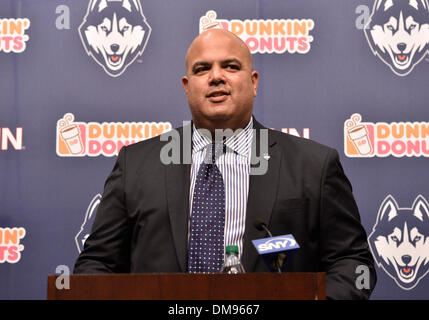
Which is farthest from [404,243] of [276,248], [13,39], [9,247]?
[13,39]

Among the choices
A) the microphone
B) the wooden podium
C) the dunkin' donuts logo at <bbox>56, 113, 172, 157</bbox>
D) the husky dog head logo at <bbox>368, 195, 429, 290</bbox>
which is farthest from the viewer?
the dunkin' donuts logo at <bbox>56, 113, 172, 157</bbox>

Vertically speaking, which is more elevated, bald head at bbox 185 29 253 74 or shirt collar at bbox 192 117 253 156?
bald head at bbox 185 29 253 74

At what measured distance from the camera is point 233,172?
6.70ft

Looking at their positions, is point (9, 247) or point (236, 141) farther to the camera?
point (9, 247)

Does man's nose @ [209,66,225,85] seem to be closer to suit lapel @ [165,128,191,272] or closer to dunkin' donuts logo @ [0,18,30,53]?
suit lapel @ [165,128,191,272]

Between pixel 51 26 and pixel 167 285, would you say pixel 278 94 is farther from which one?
pixel 167 285

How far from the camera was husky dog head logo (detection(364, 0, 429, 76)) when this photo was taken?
2.70 m

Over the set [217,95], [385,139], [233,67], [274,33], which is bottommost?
[385,139]

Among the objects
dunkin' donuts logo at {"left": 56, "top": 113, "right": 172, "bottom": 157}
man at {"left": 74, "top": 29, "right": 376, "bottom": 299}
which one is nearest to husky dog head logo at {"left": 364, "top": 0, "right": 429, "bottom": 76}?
man at {"left": 74, "top": 29, "right": 376, "bottom": 299}

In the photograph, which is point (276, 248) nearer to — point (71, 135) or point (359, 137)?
point (359, 137)

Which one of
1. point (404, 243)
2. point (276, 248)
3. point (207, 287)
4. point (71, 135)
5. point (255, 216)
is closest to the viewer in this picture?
point (207, 287)

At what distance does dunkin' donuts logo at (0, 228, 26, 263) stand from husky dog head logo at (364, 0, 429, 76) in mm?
1894

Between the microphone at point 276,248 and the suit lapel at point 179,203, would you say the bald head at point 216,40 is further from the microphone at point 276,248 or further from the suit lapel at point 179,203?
the microphone at point 276,248

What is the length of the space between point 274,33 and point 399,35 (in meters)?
0.59
